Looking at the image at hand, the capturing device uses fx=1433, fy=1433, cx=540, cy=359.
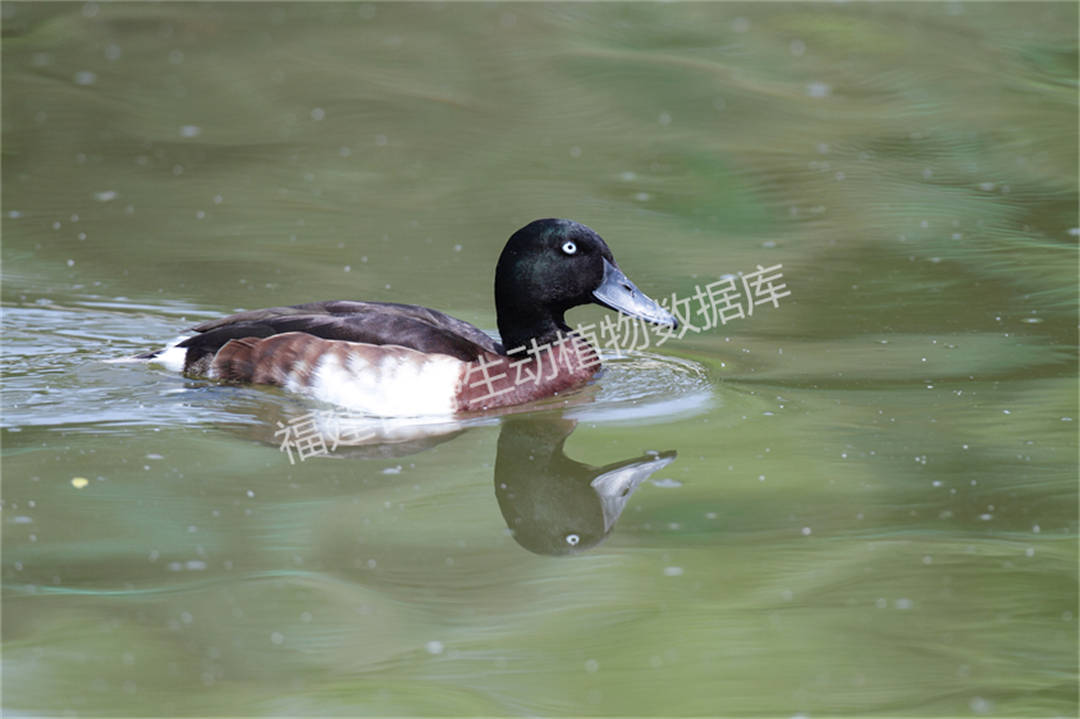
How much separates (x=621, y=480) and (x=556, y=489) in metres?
0.29

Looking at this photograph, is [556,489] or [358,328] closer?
[556,489]

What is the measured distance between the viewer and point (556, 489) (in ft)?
20.7

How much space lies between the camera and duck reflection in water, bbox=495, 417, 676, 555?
578cm

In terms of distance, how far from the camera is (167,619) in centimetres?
496

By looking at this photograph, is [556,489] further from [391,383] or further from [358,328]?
[358,328]

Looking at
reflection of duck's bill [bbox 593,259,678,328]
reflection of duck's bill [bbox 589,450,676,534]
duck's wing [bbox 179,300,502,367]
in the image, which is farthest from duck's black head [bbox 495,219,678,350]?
reflection of duck's bill [bbox 589,450,676,534]

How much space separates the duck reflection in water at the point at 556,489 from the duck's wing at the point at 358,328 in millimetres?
639

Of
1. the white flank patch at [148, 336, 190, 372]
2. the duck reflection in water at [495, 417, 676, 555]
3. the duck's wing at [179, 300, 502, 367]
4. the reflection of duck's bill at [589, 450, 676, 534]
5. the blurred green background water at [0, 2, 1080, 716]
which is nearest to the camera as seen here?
the blurred green background water at [0, 2, 1080, 716]

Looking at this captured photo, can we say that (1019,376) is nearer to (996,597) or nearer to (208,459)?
(996,597)

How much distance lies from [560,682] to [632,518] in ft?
4.22

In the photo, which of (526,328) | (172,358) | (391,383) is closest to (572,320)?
(526,328)

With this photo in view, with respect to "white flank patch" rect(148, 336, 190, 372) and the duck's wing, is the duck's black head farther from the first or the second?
"white flank patch" rect(148, 336, 190, 372)

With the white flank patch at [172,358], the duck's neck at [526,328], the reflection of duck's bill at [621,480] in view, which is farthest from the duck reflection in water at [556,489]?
the white flank patch at [172,358]

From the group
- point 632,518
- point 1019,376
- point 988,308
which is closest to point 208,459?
point 632,518
